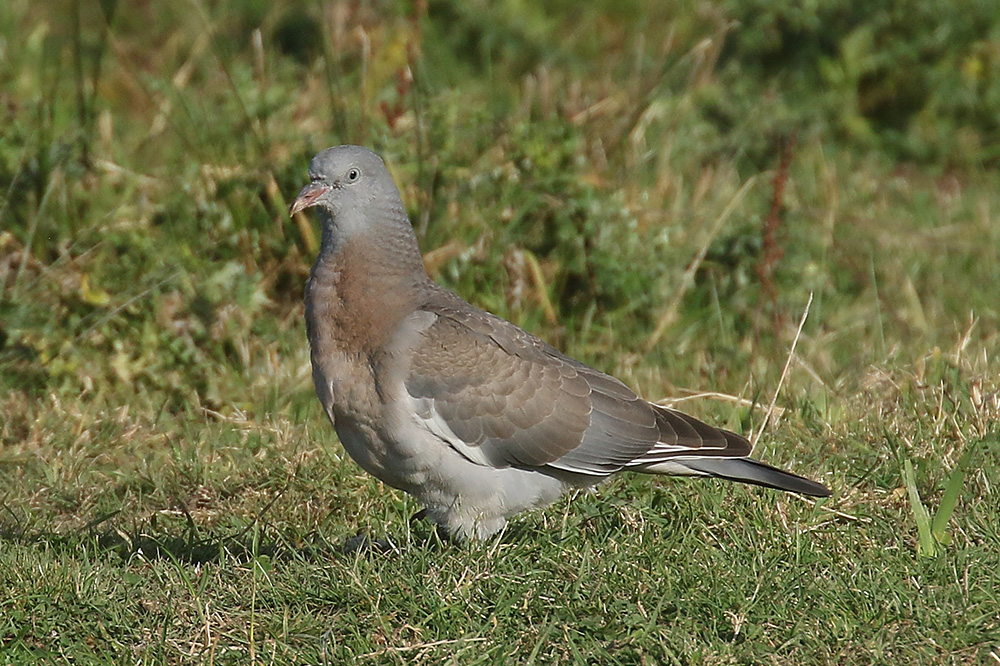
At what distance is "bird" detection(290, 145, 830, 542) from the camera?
4035 millimetres

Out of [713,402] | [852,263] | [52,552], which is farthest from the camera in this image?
[852,263]

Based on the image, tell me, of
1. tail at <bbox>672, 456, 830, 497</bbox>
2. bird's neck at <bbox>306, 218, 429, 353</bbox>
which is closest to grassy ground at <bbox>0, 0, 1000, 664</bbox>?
tail at <bbox>672, 456, 830, 497</bbox>

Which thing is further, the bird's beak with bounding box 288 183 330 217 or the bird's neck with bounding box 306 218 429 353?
the bird's beak with bounding box 288 183 330 217

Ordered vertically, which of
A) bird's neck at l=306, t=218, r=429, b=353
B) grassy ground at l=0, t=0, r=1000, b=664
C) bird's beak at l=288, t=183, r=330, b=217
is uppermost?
bird's beak at l=288, t=183, r=330, b=217

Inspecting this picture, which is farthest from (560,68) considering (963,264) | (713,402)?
(713,402)

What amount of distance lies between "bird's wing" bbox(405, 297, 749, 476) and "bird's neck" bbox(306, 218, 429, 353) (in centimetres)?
13

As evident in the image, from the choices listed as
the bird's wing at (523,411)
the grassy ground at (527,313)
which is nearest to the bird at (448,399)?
the bird's wing at (523,411)

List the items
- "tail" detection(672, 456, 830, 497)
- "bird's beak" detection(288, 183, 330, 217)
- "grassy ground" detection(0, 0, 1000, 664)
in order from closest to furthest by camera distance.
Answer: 1. "grassy ground" detection(0, 0, 1000, 664)
2. "tail" detection(672, 456, 830, 497)
3. "bird's beak" detection(288, 183, 330, 217)

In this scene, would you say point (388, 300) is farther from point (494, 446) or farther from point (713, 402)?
point (713, 402)

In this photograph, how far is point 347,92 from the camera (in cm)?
727

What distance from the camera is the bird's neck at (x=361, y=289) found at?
413 cm

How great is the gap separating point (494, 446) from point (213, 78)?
4.41 meters

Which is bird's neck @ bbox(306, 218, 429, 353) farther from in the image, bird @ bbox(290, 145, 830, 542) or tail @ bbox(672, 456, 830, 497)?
tail @ bbox(672, 456, 830, 497)

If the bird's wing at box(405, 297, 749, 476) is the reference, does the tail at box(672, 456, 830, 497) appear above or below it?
below
